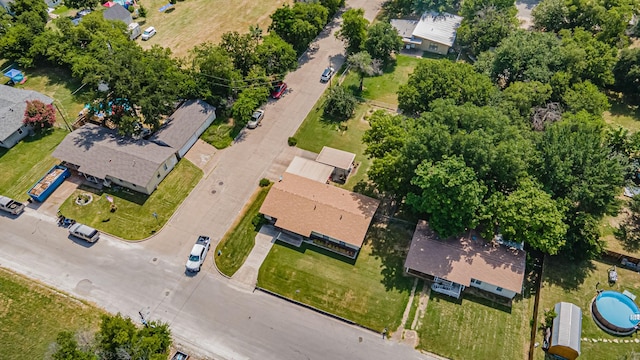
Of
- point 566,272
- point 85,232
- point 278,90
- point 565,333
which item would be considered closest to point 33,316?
point 85,232

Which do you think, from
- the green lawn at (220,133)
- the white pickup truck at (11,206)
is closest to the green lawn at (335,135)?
the green lawn at (220,133)

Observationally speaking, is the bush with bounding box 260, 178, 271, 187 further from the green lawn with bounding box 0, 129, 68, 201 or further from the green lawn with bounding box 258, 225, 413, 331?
the green lawn with bounding box 0, 129, 68, 201

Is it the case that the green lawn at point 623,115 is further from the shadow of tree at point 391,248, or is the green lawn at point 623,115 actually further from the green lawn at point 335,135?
the shadow of tree at point 391,248

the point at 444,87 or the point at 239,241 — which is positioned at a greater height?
the point at 444,87

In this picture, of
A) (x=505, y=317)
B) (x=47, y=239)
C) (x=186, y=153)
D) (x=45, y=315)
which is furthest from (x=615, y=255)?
(x=47, y=239)

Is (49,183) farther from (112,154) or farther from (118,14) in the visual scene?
(118,14)

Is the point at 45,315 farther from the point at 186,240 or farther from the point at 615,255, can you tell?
the point at 615,255
